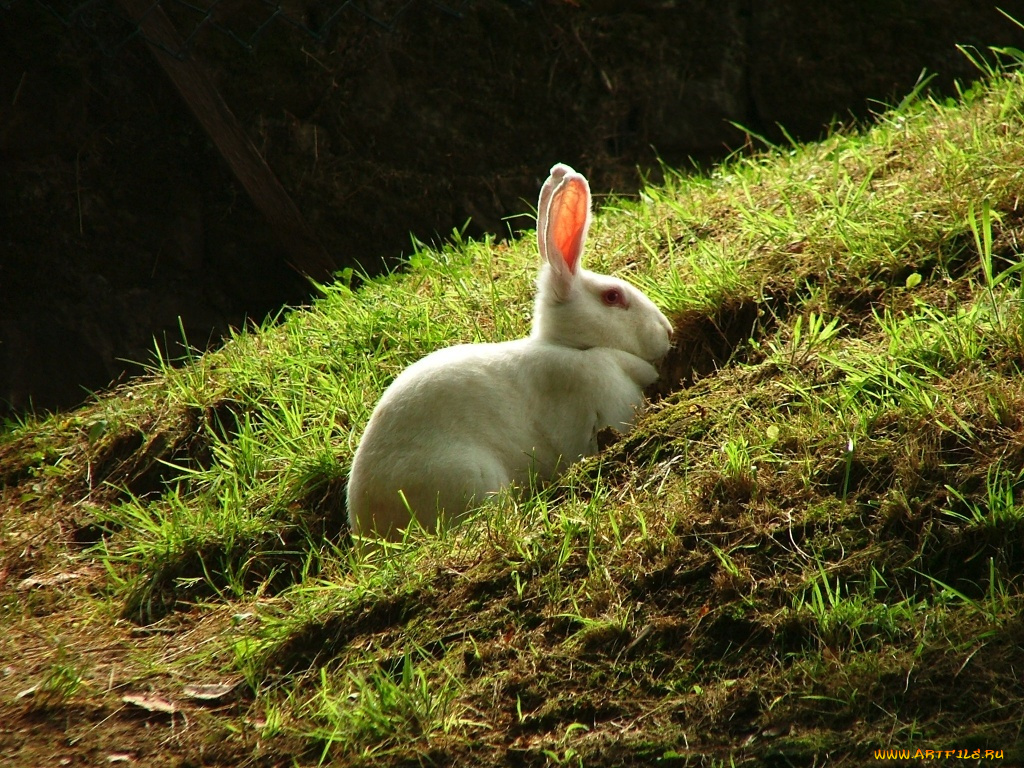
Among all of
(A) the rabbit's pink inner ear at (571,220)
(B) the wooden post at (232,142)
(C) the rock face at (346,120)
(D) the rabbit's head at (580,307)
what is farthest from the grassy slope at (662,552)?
(C) the rock face at (346,120)

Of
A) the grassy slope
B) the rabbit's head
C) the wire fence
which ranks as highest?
the wire fence

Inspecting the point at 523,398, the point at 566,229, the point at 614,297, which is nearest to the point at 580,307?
the point at 614,297

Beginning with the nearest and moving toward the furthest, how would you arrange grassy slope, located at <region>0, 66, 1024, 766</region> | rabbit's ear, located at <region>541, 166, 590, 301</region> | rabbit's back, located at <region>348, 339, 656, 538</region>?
1. grassy slope, located at <region>0, 66, 1024, 766</region>
2. rabbit's back, located at <region>348, 339, 656, 538</region>
3. rabbit's ear, located at <region>541, 166, 590, 301</region>

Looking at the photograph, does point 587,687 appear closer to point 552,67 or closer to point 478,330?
point 478,330

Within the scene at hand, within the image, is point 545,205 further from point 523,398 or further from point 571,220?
point 523,398

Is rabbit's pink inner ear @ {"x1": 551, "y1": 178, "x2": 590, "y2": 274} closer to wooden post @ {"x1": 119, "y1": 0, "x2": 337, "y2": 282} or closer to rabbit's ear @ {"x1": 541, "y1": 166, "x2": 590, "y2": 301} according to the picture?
rabbit's ear @ {"x1": 541, "y1": 166, "x2": 590, "y2": 301}

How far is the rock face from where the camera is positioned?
6641mm

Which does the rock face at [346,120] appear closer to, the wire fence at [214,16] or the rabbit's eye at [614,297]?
the wire fence at [214,16]

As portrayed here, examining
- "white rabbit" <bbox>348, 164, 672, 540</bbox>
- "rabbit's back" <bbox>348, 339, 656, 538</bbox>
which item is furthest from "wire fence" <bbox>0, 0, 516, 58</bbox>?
"rabbit's back" <bbox>348, 339, 656, 538</bbox>

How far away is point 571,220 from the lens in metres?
4.08

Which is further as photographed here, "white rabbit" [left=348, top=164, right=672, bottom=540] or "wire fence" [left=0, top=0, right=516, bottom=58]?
"wire fence" [left=0, top=0, right=516, bottom=58]

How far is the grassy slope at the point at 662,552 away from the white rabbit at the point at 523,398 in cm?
20

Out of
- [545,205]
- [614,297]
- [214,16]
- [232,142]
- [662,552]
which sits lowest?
[662,552]

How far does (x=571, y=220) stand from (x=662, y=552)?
1669mm
